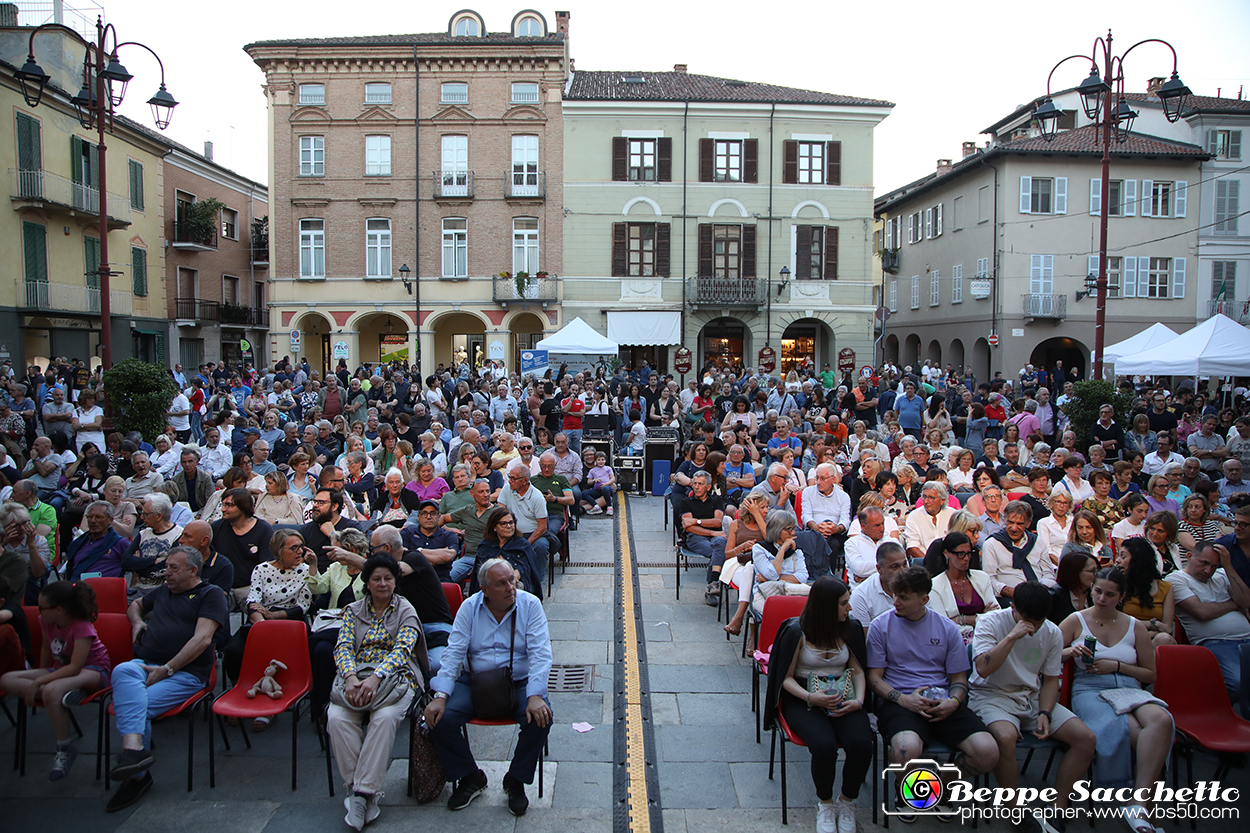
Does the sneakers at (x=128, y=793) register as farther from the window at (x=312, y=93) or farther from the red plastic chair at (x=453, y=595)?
the window at (x=312, y=93)

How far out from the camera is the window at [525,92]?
2838 cm

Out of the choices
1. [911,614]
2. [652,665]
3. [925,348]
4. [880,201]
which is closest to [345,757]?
[652,665]

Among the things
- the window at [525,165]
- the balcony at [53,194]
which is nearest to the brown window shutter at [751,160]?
the window at [525,165]

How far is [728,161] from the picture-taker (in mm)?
28375

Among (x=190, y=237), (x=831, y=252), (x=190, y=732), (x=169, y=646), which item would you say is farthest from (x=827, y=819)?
(x=190, y=237)

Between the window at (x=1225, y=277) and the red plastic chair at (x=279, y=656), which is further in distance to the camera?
the window at (x=1225, y=277)

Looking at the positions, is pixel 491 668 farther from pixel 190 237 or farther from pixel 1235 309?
pixel 1235 309

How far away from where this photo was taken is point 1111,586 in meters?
4.55

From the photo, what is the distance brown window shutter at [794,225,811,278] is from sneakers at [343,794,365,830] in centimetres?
2685

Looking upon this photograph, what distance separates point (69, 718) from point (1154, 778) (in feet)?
21.4

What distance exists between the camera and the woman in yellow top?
517cm

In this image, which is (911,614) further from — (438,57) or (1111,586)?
(438,57)

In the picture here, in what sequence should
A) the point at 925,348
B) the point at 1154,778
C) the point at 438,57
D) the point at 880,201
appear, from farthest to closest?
the point at 880,201 < the point at 925,348 < the point at 438,57 < the point at 1154,778

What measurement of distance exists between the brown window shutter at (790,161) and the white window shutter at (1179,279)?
1538 cm
